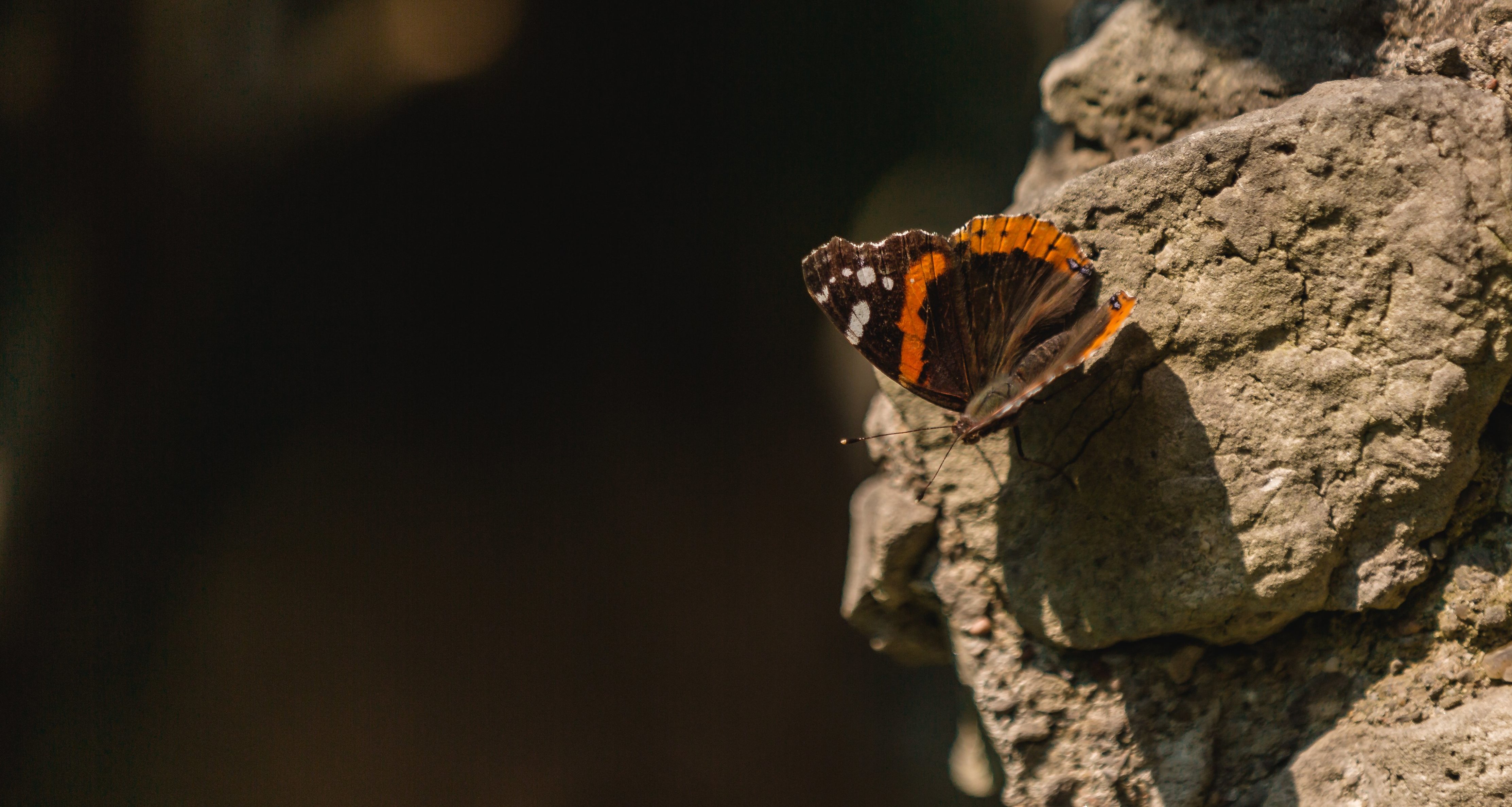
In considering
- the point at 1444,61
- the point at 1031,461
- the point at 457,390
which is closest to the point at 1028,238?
the point at 1031,461

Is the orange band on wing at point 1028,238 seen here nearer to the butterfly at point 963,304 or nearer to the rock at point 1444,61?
the butterfly at point 963,304

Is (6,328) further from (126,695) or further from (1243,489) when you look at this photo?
(1243,489)

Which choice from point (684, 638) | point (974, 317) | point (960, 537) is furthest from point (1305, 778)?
point (684, 638)

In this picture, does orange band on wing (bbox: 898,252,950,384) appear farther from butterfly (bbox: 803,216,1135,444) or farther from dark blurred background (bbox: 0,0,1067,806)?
dark blurred background (bbox: 0,0,1067,806)

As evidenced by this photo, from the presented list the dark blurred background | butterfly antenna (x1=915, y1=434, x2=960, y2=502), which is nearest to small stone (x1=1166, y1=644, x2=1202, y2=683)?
butterfly antenna (x1=915, y1=434, x2=960, y2=502)

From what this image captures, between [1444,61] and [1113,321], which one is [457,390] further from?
[1444,61]

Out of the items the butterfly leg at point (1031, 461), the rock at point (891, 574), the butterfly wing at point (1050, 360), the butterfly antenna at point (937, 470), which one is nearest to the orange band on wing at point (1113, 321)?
the butterfly wing at point (1050, 360)

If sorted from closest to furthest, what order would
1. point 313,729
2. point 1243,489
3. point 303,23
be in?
point 1243,489 < point 303,23 < point 313,729
